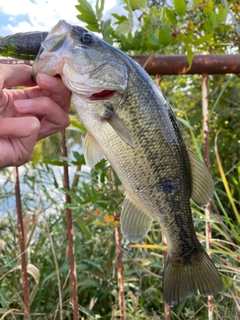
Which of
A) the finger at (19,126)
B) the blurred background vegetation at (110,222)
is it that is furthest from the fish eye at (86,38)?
the blurred background vegetation at (110,222)

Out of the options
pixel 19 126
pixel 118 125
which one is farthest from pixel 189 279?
pixel 19 126

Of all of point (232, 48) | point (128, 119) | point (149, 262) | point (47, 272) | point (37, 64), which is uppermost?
point (37, 64)

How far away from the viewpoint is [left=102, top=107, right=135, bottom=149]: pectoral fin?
107cm

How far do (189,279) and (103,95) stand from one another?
26.8 inches

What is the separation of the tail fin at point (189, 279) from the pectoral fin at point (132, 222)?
8.2 inches

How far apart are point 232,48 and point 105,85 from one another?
7.66 feet

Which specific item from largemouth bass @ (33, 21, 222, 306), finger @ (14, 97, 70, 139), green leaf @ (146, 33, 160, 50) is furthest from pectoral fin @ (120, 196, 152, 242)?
green leaf @ (146, 33, 160, 50)

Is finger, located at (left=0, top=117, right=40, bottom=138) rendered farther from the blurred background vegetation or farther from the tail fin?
the tail fin

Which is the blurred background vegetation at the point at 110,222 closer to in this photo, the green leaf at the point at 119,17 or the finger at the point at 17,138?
the green leaf at the point at 119,17

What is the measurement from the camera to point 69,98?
1.20m

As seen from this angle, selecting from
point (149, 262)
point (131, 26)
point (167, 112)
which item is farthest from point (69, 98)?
point (149, 262)

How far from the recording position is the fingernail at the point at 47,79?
3.36ft

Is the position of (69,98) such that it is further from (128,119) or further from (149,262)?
(149,262)

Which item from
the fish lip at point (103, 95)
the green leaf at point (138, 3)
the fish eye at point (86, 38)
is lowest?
the fish lip at point (103, 95)
